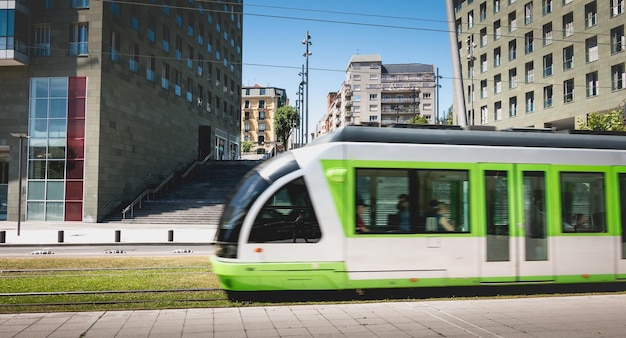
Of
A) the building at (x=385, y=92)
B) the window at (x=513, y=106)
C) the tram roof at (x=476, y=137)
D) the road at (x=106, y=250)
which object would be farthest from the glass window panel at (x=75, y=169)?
the building at (x=385, y=92)

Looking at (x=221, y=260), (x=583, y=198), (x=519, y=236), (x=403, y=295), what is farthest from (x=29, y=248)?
(x=583, y=198)

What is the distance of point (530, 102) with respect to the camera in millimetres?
37938

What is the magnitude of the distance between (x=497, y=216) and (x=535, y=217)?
782 millimetres

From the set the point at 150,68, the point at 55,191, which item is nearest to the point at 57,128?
the point at 55,191

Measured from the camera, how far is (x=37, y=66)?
28172mm

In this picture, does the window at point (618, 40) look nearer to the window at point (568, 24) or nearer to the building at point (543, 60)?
the building at point (543, 60)

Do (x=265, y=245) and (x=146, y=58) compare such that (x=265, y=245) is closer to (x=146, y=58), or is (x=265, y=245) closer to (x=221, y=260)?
(x=221, y=260)

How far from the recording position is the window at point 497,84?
137ft

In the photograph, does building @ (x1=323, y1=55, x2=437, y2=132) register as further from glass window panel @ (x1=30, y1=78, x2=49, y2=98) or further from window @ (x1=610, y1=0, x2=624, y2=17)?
glass window panel @ (x1=30, y1=78, x2=49, y2=98)

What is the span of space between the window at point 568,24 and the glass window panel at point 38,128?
35.3 metres

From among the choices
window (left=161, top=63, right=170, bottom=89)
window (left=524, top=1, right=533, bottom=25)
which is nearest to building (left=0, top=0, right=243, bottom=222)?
window (left=161, top=63, right=170, bottom=89)

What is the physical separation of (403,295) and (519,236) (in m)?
2.31

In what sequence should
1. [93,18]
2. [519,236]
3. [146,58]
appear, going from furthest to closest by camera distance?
[146,58], [93,18], [519,236]

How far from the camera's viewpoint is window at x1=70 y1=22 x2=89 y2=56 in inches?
1105
